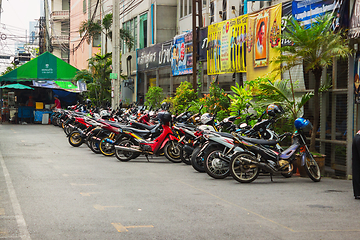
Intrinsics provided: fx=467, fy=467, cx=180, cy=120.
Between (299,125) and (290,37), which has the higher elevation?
(290,37)

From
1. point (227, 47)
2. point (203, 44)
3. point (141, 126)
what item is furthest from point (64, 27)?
point (141, 126)

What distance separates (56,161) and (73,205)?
244 inches

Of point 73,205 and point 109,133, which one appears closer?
point 73,205

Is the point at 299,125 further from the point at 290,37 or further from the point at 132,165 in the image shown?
the point at 132,165

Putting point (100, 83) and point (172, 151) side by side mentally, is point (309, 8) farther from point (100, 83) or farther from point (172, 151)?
point (100, 83)

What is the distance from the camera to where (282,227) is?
21.1 ft

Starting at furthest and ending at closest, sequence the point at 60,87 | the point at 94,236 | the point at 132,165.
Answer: the point at 60,87 → the point at 132,165 → the point at 94,236

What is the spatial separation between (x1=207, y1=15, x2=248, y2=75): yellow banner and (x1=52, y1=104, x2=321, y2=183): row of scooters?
3.37 meters

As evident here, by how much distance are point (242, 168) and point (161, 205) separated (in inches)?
119

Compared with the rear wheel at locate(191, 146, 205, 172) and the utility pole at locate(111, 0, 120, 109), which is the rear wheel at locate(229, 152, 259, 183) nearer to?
the rear wheel at locate(191, 146, 205, 172)

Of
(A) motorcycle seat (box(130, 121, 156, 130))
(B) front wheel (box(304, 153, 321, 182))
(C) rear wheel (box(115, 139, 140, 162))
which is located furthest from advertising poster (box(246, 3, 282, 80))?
(C) rear wheel (box(115, 139, 140, 162))

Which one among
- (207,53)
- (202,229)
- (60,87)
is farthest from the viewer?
(60,87)

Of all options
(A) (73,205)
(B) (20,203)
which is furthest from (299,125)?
(B) (20,203)

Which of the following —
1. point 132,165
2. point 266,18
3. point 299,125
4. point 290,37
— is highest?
point 266,18
